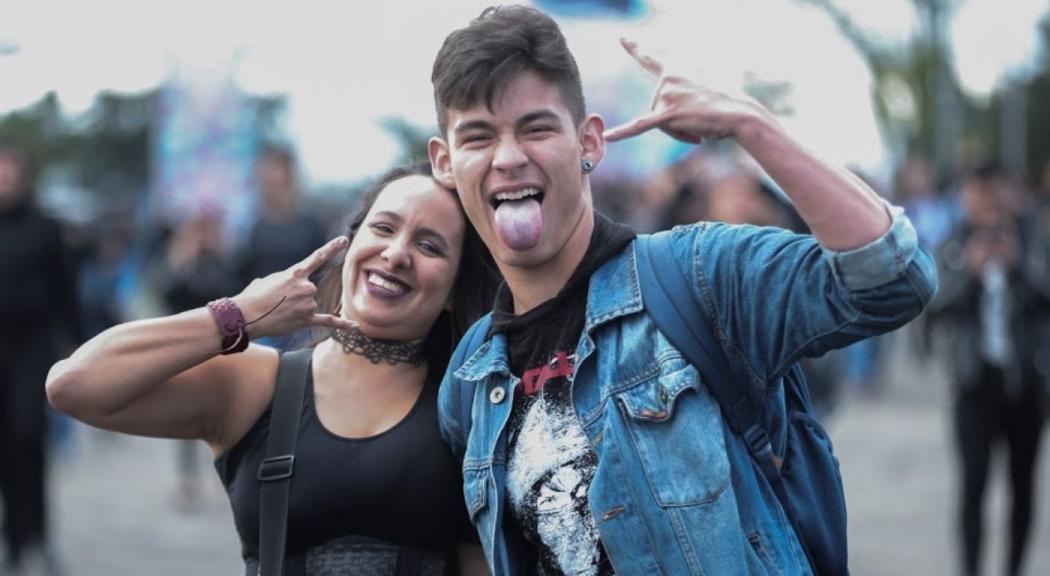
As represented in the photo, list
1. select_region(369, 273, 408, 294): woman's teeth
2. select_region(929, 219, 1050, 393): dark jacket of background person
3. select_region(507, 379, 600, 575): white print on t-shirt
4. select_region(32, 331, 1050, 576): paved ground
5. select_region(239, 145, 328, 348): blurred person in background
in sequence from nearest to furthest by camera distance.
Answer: select_region(507, 379, 600, 575): white print on t-shirt → select_region(369, 273, 408, 294): woman's teeth → select_region(929, 219, 1050, 393): dark jacket of background person → select_region(32, 331, 1050, 576): paved ground → select_region(239, 145, 328, 348): blurred person in background

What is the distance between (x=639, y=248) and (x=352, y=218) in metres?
1.04

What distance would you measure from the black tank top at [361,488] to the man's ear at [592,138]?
32.0 inches

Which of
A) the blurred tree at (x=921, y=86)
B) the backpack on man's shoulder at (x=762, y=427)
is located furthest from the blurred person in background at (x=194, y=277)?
the blurred tree at (x=921, y=86)

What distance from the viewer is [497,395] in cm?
315

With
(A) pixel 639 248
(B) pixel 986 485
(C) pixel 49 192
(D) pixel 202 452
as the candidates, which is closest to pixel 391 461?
(A) pixel 639 248

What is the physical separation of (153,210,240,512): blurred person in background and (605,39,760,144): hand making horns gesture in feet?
25.4

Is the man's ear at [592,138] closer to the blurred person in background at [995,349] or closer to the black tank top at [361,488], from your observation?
the black tank top at [361,488]

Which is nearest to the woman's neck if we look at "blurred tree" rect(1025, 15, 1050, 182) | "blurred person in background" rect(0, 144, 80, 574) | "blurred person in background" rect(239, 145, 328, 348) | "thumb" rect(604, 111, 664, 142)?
"thumb" rect(604, 111, 664, 142)

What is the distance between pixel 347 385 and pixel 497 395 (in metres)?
0.64

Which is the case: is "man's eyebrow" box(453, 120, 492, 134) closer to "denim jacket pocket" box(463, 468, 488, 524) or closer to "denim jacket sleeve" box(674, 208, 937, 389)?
"denim jacket sleeve" box(674, 208, 937, 389)

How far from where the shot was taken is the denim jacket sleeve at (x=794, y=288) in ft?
8.64

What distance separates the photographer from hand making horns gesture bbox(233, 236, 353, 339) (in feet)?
11.2

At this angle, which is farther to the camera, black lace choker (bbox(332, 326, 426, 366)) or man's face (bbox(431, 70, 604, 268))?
black lace choker (bbox(332, 326, 426, 366))

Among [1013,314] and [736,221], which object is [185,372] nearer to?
[736,221]
